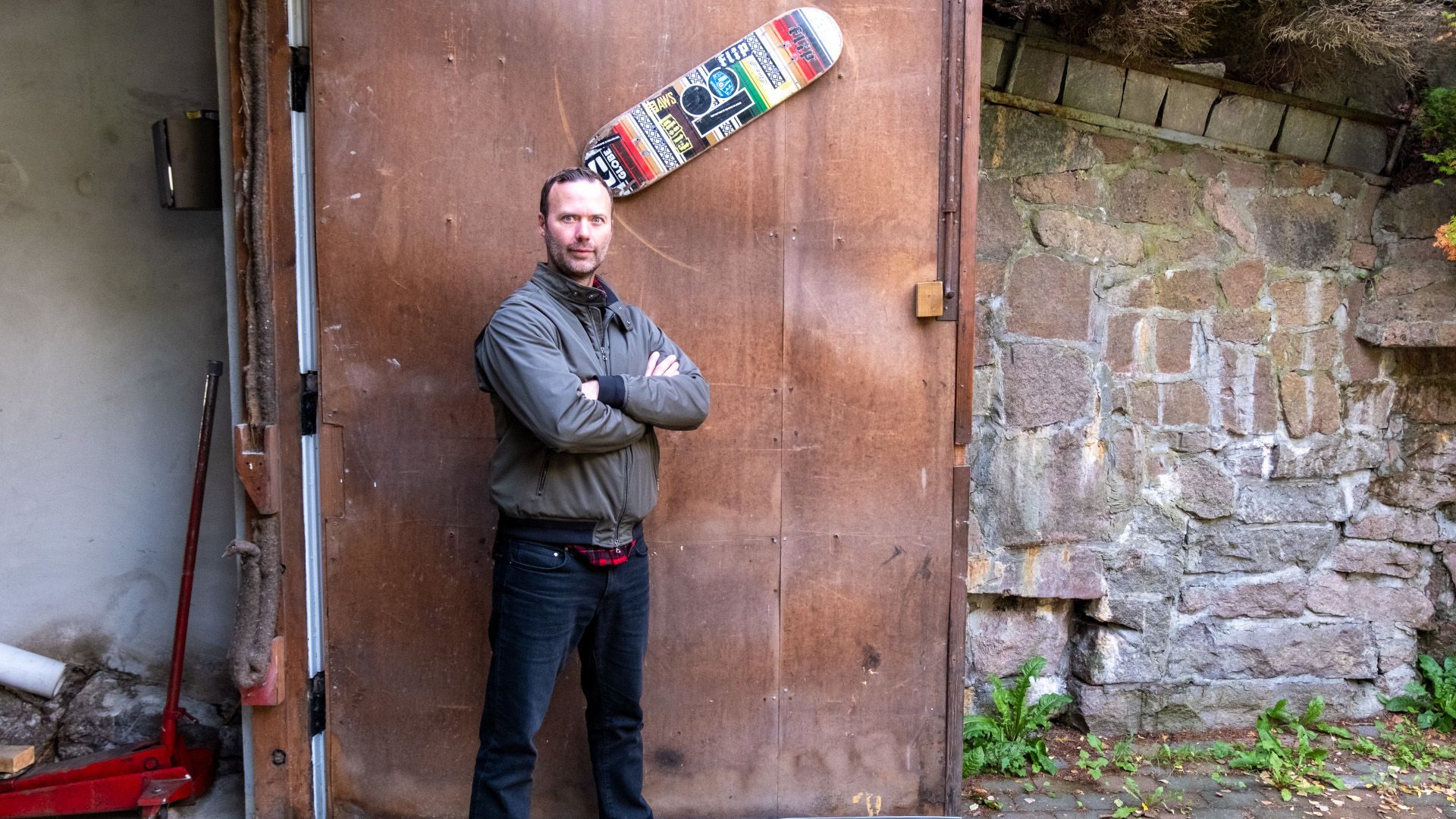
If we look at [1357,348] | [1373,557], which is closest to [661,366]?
[1357,348]

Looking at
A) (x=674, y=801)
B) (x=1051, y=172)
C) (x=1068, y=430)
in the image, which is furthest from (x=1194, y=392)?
(x=674, y=801)

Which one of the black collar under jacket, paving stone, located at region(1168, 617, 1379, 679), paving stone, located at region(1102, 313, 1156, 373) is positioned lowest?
paving stone, located at region(1168, 617, 1379, 679)

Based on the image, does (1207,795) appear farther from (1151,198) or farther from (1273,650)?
(1151,198)

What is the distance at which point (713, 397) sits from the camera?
3.12m

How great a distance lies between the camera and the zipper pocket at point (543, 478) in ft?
8.39

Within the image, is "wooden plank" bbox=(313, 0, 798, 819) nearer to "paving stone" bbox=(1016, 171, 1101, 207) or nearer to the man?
the man

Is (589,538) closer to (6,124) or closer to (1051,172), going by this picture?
(1051,172)

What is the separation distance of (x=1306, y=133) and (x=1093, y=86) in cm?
90

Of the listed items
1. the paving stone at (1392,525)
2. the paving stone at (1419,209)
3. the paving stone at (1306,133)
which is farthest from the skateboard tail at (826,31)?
the paving stone at (1392,525)

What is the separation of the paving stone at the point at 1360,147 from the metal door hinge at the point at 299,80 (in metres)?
3.65

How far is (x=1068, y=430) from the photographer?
3.78m

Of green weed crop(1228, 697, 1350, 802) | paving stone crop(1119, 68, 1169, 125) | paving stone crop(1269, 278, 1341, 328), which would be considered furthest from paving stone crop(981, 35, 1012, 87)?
green weed crop(1228, 697, 1350, 802)

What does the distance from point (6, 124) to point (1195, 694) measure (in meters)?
4.80

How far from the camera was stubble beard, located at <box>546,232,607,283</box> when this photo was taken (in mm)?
2635
